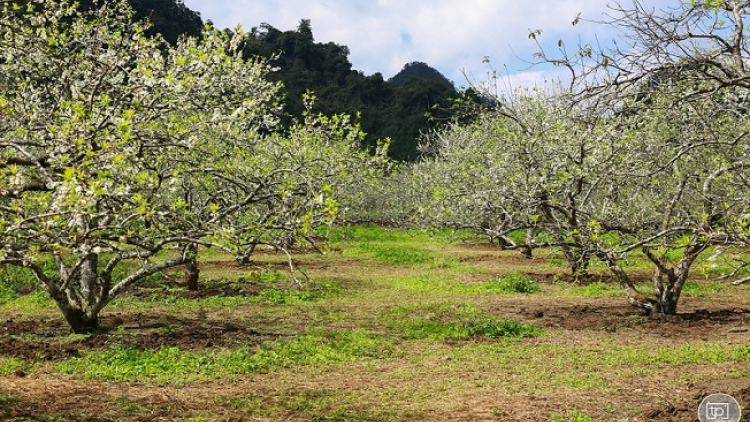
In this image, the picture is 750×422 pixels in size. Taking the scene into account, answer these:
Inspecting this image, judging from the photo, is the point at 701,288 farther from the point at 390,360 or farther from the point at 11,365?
the point at 11,365

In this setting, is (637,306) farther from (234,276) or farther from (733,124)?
(234,276)

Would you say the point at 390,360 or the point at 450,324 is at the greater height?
the point at 450,324

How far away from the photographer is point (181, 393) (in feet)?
28.3

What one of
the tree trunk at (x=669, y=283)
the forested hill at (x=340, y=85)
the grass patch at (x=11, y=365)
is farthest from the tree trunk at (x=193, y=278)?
the forested hill at (x=340, y=85)

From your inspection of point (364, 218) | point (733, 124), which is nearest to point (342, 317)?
point (733, 124)

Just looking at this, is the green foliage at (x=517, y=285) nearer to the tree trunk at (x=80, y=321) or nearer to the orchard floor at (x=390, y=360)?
the orchard floor at (x=390, y=360)

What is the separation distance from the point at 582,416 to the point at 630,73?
426cm

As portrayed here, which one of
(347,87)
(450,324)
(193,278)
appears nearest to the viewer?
(450,324)

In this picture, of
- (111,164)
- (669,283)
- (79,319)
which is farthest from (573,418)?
(79,319)

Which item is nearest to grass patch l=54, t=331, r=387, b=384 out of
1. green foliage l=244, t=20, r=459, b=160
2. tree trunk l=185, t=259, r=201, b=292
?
tree trunk l=185, t=259, r=201, b=292

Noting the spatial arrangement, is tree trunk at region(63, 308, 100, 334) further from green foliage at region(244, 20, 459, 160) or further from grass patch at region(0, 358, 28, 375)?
green foliage at region(244, 20, 459, 160)

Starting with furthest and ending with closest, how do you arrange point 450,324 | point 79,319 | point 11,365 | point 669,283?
point 669,283
point 450,324
point 79,319
point 11,365
